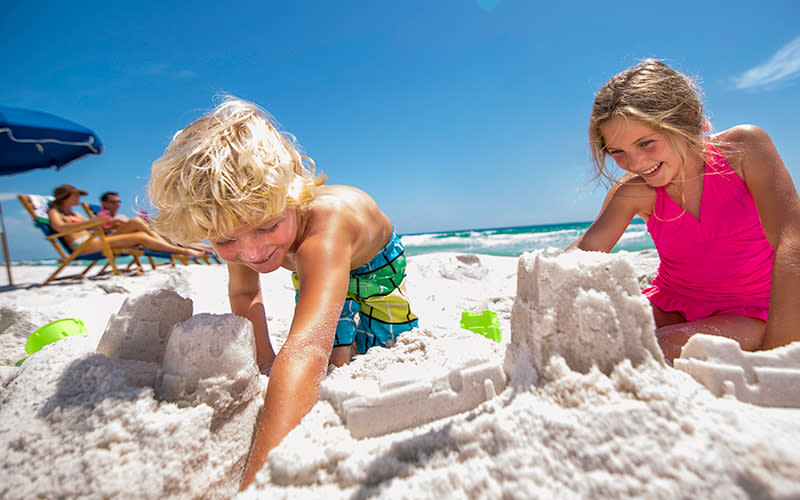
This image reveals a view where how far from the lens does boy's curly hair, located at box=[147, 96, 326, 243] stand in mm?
1346

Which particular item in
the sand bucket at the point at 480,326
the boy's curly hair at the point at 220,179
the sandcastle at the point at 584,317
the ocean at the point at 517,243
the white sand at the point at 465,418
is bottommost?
the ocean at the point at 517,243

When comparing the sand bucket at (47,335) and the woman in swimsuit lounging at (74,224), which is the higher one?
the woman in swimsuit lounging at (74,224)

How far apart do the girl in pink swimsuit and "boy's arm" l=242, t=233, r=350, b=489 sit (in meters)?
1.43

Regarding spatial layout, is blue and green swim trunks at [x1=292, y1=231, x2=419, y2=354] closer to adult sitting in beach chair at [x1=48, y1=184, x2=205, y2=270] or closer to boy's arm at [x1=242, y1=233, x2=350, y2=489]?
boy's arm at [x1=242, y1=233, x2=350, y2=489]

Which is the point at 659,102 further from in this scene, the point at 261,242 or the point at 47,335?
the point at 47,335

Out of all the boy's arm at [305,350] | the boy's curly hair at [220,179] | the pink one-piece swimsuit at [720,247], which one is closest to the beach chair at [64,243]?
the boy's curly hair at [220,179]

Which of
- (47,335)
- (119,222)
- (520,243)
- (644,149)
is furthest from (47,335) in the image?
(520,243)

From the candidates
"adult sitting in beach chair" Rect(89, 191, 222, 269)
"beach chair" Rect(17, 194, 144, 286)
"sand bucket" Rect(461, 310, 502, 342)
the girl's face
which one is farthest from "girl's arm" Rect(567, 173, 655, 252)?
"beach chair" Rect(17, 194, 144, 286)

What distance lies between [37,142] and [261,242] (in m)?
7.16

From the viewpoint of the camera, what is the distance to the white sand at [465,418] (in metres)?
0.67

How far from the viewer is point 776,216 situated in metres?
1.64

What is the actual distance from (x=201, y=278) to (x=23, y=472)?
4951 mm

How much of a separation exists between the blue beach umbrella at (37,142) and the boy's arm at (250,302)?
6.36m

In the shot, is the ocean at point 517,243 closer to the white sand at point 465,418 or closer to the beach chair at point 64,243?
Result: the beach chair at point 64,243
